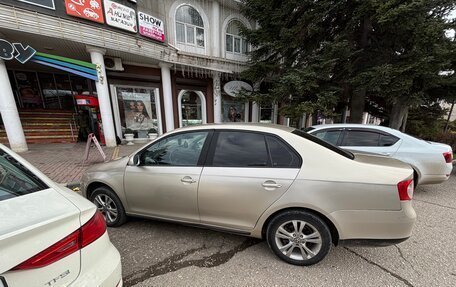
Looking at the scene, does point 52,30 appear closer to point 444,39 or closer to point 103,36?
point 103,36

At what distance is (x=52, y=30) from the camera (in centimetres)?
652

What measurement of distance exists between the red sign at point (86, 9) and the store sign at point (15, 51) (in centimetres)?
188

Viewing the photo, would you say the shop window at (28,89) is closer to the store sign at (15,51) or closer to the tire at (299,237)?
the store sign at (15,51)

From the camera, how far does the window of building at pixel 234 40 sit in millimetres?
11383

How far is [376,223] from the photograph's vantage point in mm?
2012

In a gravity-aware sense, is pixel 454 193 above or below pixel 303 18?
below

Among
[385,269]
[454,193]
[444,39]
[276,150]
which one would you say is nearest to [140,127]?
[276,150]

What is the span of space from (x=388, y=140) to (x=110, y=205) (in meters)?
5.44

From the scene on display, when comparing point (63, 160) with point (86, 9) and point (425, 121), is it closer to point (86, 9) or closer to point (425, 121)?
point (86, 9)

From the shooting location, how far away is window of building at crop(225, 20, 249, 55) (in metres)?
11.4

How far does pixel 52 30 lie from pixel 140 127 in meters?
5.04

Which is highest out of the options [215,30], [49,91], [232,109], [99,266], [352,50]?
[215,30]

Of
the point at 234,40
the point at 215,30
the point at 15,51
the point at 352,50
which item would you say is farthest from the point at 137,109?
the point at 352,50

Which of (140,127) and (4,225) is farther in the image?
(140,127)
